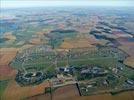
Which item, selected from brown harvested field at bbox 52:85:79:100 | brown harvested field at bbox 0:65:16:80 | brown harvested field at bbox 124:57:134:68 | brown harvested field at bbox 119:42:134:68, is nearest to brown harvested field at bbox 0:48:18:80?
brown harvested field at bbox 0:65:16:80

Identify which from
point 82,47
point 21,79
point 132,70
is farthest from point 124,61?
point 21,79

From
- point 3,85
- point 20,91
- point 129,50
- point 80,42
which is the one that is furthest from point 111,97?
point 80,42

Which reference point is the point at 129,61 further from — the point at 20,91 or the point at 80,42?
the point at 20,91

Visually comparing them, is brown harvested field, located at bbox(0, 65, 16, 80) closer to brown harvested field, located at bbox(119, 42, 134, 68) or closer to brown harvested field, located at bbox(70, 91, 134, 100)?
brown harvested field, located at bbox(70, 91, 134, 100)

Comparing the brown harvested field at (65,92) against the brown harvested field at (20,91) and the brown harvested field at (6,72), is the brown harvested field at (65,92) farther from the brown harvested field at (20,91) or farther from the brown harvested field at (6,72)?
the brown harvested field at (6,72)

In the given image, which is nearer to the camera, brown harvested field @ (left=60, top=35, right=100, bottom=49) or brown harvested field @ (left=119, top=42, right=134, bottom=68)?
brown harvested field @ (left=119, top=42, right=134, bottom=68)

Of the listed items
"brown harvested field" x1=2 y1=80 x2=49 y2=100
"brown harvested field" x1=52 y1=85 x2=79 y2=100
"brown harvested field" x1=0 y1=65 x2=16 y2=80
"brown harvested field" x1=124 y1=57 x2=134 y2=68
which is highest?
"brown harvested field" x1=124 y1=57 x2=134 y2=68

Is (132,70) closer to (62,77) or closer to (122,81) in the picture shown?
(122,81)

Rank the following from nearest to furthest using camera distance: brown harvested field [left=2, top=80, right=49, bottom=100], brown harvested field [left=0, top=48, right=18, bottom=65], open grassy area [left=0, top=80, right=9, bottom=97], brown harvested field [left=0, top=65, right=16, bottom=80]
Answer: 1. brown harvested field [left=2, top=80, right=49, bottom=100]
2. open grassy area [left=0, top=80, right=9, bottom=97]
3. brown harvested field [left=0, top=65, right=16, bottom=80]
4. brown harvested field [left=0, top=48, right=18, bottom=65]

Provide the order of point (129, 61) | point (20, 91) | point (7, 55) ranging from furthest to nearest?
point (7, 55) < point (129, 61) < point (20, 91)
